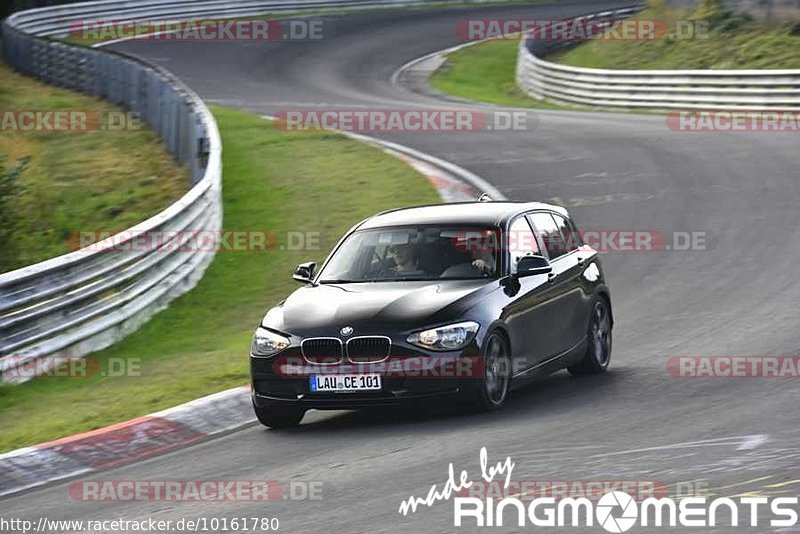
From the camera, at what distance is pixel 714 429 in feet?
30.5

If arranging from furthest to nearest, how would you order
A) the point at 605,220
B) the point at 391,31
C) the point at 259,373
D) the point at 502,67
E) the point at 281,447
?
the point at 391,31
the point at 502,67
the point at 605,220
the point at 259,373
the point at 281,447

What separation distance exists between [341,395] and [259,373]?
2.10 ft

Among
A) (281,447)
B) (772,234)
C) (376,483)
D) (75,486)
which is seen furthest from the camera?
(772,234)

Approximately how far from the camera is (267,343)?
10562mm

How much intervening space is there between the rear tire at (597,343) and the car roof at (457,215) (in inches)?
40.7


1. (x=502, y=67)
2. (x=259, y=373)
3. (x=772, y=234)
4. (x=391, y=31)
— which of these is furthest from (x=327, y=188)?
(x=391, y=31)

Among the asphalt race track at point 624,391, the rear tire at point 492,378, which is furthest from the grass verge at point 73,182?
the rear tire at point 492,378

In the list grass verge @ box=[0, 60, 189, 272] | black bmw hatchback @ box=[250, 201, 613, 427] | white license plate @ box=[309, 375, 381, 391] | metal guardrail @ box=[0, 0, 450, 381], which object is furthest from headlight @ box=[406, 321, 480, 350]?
grass verge @ box=[0, 60, 189, 272]

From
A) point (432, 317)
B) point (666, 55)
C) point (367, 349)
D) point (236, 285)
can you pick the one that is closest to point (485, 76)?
point (666, 55)

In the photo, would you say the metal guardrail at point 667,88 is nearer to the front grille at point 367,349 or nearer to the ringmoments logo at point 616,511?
the front grille at point 367,349

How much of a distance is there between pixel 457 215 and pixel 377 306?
4.91 feet

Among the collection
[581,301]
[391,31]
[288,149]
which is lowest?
[391,31]

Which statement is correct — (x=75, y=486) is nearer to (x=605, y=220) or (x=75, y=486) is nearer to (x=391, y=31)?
(x=605, y=220)

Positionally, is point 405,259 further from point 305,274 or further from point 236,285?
point 236,285
